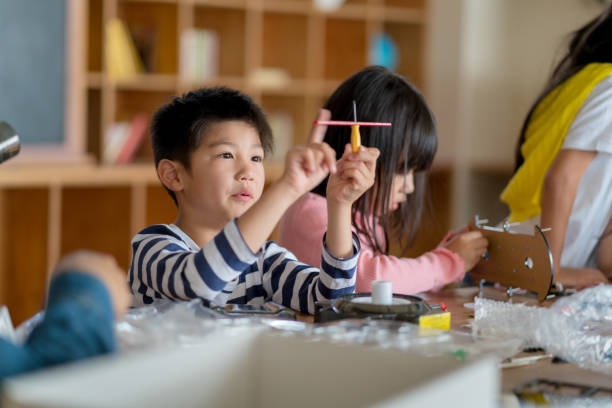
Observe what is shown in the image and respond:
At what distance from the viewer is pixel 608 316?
1.13 metres

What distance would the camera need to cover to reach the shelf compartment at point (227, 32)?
3744mm

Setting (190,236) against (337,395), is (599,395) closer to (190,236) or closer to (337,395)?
(337,395)

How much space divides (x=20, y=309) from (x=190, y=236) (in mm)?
2234

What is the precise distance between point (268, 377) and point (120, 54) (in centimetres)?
297

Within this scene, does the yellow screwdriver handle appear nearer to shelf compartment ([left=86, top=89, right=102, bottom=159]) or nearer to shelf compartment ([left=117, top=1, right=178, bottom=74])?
shelf compartment ([left=86, top=89, right=102, bottom=159])

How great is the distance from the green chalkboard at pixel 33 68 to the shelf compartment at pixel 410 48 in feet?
6.24

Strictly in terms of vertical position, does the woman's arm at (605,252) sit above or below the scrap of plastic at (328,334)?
below

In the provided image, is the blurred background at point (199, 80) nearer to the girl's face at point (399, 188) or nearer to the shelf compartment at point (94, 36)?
the shelf compartment at point (94, 36)

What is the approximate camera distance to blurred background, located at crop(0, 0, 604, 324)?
10.1ft

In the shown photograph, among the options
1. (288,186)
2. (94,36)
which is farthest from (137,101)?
(288,186)

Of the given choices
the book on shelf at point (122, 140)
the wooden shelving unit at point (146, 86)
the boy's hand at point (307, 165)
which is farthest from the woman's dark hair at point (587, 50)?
the book on shelf at point (122, 140)

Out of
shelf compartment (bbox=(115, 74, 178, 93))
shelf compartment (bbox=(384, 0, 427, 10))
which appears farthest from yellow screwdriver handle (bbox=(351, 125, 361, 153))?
shelf compartment (bbox=(384, 0, 427, 10))

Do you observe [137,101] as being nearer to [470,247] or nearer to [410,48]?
[410,48]

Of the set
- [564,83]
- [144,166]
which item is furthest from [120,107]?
[564,83]
